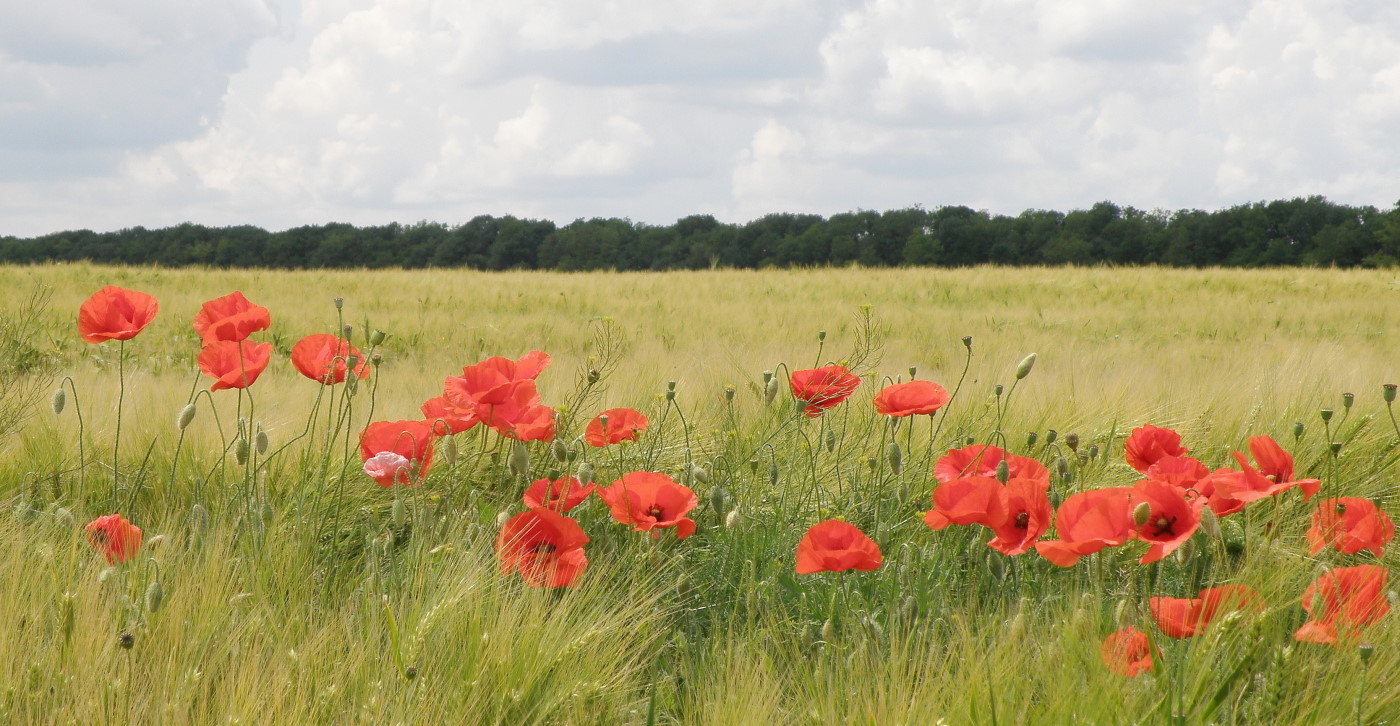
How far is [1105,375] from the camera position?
3.89m

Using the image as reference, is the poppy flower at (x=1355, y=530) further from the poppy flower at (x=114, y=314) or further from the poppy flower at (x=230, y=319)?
the poppy flower at (x=114, y=314)

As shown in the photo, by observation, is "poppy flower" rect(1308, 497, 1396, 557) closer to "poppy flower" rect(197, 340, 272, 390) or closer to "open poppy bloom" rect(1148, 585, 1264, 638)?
"open poppy bloom" rect(1148, 585, 1264, 638)

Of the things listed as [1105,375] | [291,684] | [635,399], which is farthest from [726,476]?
[1105,375]

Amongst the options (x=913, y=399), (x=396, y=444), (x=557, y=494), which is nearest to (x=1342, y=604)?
(x=913, y=399)

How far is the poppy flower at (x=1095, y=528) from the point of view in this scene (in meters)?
1.17

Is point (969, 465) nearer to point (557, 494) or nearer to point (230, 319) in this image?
point (557, 494)

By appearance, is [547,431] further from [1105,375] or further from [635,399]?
[1105,375]

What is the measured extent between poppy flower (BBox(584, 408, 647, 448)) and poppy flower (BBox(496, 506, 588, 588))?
0.32m

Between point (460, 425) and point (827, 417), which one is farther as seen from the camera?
→ point (827, 417)

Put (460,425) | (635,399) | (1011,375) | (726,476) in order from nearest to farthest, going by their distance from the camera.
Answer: (460,425), (726,476), (635,399), (1011,375)

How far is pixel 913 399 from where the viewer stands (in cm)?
173

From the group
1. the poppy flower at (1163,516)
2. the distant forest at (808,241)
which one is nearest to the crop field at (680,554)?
the poppy flower at (1163,516)

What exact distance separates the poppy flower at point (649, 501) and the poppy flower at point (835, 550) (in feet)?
0.76

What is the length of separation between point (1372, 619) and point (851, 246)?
42.2 meters
